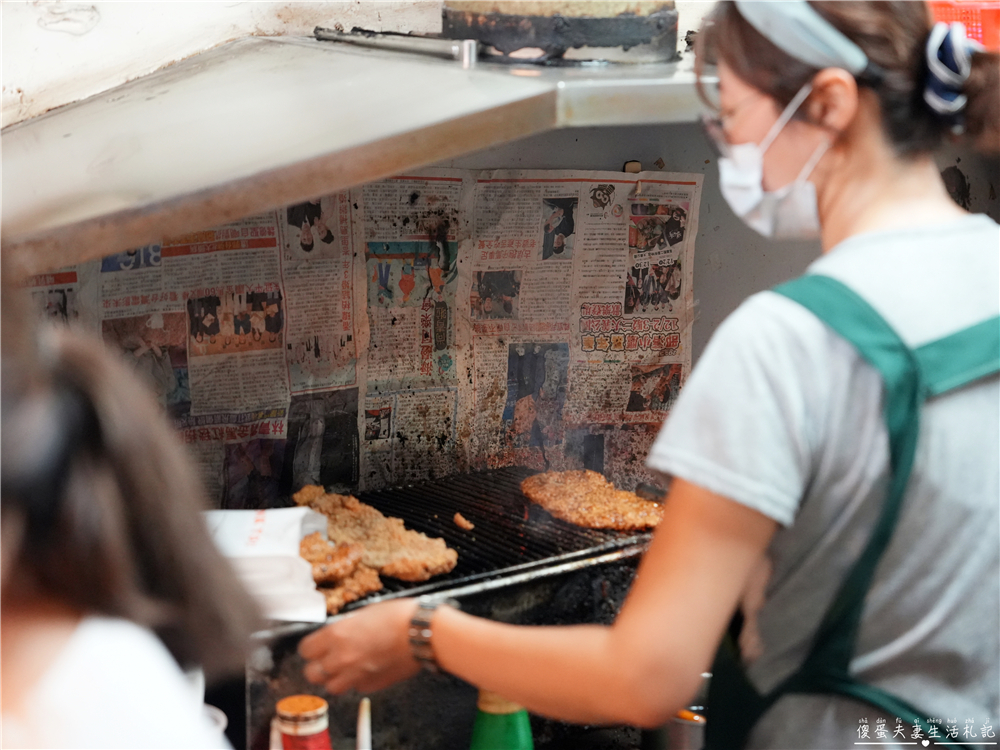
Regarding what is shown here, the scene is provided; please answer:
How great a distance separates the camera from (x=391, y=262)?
2250 millimetres

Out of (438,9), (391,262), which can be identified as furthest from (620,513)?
(438,9)

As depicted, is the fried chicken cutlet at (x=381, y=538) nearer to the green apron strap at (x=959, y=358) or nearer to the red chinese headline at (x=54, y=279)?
the red chinese headline at (x=54, y=279)

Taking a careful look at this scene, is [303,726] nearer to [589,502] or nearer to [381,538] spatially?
[381,538]

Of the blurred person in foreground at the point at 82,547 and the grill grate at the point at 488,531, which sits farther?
the grill grate at the point at 488,531

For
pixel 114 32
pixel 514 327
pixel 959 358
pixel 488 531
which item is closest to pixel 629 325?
pixel 514 327

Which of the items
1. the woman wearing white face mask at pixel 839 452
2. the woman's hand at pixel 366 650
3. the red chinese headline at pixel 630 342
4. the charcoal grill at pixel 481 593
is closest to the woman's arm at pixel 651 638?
the woman wearing white face mask at pixel 839 452

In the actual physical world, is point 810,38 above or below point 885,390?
above

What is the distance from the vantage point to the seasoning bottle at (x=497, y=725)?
164cm

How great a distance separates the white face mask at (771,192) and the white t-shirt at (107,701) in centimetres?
91

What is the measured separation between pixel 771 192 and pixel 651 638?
2.01ft

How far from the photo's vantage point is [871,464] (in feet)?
3.15

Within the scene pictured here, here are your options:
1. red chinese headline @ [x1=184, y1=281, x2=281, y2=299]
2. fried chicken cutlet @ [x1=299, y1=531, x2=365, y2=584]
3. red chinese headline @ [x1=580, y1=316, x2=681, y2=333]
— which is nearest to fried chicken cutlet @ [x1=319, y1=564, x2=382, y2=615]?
fried chicken cutlet @ [x1=299, y1=531, x2=365, y2=584]

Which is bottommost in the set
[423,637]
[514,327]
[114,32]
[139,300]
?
[423,637]

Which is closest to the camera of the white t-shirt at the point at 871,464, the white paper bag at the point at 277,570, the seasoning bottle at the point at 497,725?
the white t-shirt at the point at 871,464
